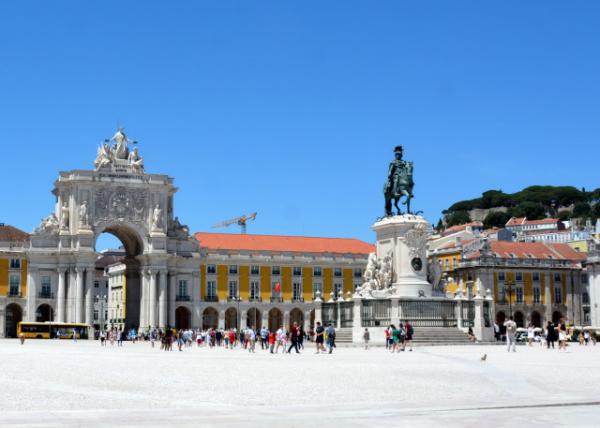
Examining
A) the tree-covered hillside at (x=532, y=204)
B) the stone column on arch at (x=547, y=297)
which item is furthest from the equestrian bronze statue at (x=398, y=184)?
the tree-covered hillside at (x=532, y=204)

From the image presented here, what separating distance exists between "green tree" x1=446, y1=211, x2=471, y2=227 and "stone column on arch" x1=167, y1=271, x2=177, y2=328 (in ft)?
330

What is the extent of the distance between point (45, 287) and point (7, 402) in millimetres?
68415

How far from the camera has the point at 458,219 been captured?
585ft

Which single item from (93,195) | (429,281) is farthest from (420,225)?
(93,195)

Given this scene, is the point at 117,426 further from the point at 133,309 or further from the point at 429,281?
the point at 133,309

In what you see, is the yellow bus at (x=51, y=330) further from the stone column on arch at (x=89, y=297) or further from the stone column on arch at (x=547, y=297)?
the stone column on arch at (x=547, y=297)

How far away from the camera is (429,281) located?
39906 millimetres

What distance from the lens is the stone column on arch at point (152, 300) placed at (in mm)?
80125

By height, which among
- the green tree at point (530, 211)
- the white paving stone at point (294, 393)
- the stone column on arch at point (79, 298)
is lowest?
the white paving stone at point (294, 393)

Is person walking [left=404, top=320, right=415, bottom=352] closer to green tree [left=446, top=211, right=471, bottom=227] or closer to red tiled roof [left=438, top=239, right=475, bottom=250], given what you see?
red tiled roof [left=438, top=239, right=475, bottom=250]

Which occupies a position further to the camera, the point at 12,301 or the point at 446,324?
the point at 12,301

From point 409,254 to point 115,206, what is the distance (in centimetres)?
4794

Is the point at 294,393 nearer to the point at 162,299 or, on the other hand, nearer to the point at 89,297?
the point at 89,297

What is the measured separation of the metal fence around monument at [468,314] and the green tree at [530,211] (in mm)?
133552
